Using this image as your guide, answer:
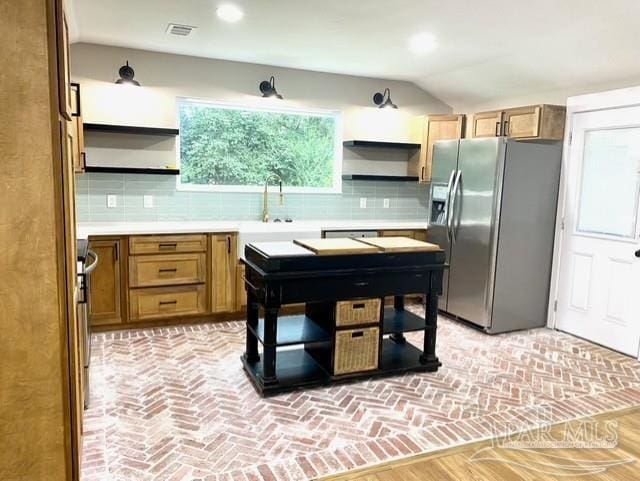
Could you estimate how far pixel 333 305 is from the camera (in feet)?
10.2

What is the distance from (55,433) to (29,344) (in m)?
0.33

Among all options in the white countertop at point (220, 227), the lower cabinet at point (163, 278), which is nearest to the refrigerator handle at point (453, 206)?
the white countertop at point (220, 227)

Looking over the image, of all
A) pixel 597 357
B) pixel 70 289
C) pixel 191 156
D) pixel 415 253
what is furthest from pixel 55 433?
pixel 597 357

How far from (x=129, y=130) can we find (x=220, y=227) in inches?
47.3

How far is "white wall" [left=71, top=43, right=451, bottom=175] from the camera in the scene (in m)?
4.34

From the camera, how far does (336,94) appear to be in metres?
5.26

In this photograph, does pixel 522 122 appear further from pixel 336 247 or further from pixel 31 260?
pixel 31 260

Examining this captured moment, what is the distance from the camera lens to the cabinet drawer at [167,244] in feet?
13.3

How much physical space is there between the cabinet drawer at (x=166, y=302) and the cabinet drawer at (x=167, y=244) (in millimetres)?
341

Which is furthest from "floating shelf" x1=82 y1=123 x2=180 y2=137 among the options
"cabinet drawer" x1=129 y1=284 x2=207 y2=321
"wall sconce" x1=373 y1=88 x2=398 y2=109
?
"wall sconce" x1=373 y1=88 x2=398 y2=109

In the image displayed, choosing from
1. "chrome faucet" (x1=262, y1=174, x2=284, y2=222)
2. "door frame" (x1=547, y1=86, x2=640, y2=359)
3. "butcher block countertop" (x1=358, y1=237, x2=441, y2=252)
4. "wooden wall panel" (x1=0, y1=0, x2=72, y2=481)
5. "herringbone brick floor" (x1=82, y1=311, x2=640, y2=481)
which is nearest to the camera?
"wooden wall panel" (x1=0, y1=0, x2=72, y2=481)

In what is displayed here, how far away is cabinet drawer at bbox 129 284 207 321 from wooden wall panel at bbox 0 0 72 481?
8.37ft

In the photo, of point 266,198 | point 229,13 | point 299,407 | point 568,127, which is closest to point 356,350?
point 299,407

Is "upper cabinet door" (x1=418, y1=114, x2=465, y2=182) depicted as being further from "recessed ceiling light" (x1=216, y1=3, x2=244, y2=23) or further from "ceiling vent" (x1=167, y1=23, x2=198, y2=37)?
"ceiling vent" (x1=167, y1=23, x2=198, y2=37)
